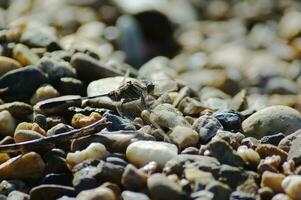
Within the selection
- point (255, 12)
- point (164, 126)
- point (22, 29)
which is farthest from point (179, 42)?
point (164, 126)

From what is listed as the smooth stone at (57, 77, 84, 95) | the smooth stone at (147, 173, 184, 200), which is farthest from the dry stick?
the smooth stone at (57, 77, 84, 95)

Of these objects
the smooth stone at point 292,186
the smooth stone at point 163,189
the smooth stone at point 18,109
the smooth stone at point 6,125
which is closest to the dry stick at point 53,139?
the smooth stone at point 6,125

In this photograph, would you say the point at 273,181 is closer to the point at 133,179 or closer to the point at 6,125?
the point at 133,179

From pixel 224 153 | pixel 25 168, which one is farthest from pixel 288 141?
pixel 25 168

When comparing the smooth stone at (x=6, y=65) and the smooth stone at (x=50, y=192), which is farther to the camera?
the smooth stone at (x=6, y=65)

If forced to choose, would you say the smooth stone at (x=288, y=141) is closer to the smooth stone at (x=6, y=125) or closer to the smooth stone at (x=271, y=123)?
the smooth stone at (x=271, y=123)
